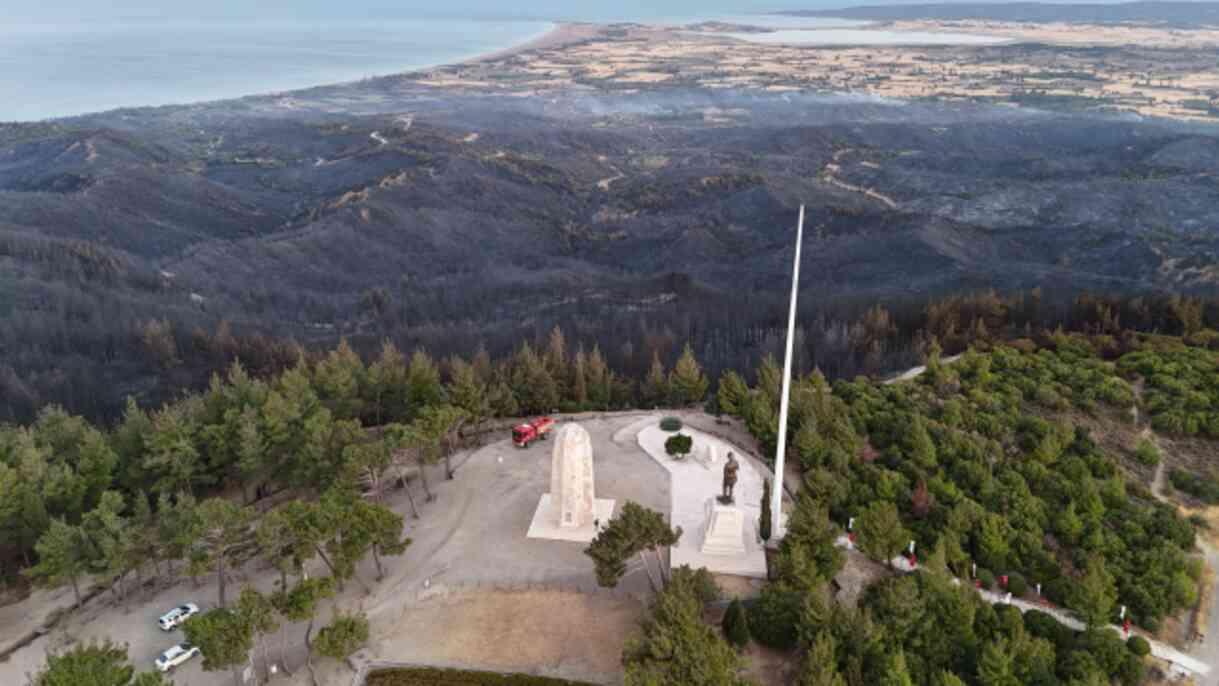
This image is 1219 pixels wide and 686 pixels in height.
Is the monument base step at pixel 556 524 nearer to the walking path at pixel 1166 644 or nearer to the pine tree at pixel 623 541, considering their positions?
the pine tree at pixel 623 541

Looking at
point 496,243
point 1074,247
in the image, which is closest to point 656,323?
point 496,243

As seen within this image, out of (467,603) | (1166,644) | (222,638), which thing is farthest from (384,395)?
(1166,644)

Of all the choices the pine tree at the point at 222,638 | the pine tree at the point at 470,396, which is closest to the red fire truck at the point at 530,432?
the pine tree at the point at 470,396

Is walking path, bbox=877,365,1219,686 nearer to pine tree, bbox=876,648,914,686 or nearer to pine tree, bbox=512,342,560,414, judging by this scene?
pine tree, bbox=876,648,914,686

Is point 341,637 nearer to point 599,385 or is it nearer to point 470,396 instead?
point 470,396

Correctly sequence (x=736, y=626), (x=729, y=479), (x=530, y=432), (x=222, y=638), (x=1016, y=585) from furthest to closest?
(x=530, y=432)
(x=729, y=479)
(x=1016, y=585)
(x=736, y=626)
(x=222, y=638)

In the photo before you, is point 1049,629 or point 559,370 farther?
point 559,370

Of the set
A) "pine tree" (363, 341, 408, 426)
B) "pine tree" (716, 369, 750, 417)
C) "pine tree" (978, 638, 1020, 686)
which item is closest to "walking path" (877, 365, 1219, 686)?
"pine tree" (978, 638, 1020, 686)
